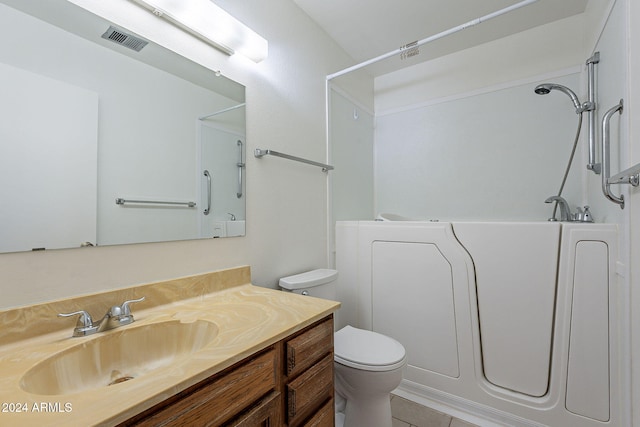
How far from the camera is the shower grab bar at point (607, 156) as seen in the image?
4.21 feet

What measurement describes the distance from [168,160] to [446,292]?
166 centimetres

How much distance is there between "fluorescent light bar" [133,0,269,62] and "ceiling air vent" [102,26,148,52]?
5.6 inches

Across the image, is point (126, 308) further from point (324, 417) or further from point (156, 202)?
point (324, 417)

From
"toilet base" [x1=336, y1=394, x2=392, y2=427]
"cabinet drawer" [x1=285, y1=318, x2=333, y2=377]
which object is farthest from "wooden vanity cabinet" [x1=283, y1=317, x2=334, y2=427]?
"toilet base" [x1=336, y1=394, x2=392, y2=427]

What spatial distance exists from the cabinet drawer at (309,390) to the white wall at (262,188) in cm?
63

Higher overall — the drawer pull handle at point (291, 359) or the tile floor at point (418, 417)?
the drawer pull handle at point (291, 359)

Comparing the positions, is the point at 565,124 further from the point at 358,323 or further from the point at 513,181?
the point at 358,323

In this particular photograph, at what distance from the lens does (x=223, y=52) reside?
1392 millimetres

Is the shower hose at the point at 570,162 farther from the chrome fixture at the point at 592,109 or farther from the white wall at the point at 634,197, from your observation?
the white wall at the point at 634,197

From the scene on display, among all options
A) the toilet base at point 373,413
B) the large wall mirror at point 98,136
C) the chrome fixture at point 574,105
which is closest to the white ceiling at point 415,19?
the chrome fixture at point 574,105

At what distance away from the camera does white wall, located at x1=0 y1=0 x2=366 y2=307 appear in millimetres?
904

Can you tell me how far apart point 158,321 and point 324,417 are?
2.26 feet

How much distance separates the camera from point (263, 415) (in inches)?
31.7

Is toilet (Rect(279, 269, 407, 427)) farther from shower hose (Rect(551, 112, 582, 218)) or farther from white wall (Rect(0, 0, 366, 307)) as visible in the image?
shower hose (Rect(551, 112, 582, 218))
